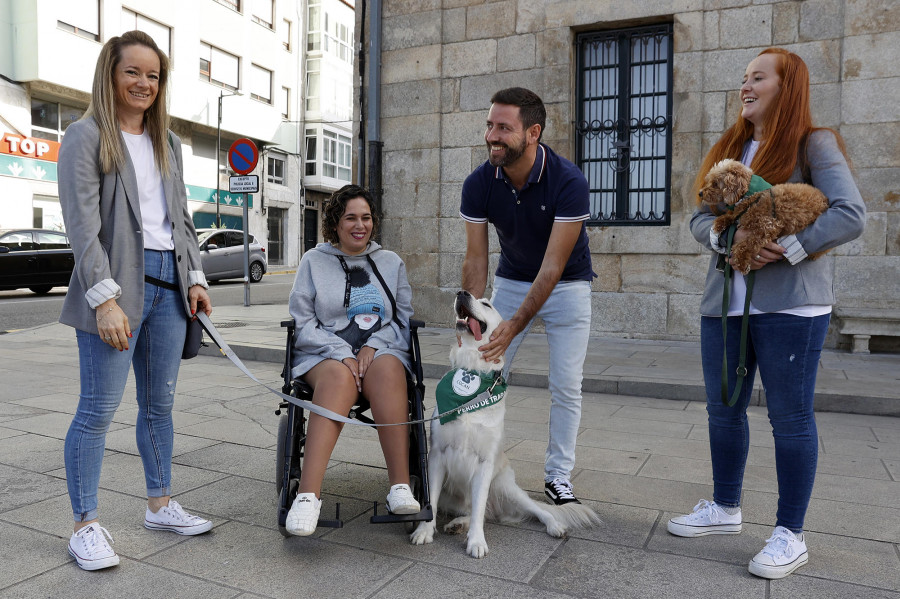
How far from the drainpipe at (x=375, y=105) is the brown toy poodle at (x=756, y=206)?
25.7 feet

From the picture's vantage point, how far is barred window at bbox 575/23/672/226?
29.7 feet

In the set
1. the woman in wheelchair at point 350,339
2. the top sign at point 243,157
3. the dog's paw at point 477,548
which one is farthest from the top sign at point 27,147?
the dog's paw at point 477,548

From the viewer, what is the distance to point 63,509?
3.34 metres

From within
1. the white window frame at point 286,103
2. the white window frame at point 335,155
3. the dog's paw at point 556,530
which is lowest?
the dog's paw at point 556,530

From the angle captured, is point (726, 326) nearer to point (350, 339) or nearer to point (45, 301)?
point (350, 339)

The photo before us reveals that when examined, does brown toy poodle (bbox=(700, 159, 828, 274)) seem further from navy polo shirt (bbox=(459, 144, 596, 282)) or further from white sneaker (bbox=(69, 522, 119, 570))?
white sneaker (bbox=(69, 522, 119, 570))

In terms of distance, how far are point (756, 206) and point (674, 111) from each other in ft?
21.6

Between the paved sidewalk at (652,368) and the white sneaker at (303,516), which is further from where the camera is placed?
the paved sidewalk at (652,368)

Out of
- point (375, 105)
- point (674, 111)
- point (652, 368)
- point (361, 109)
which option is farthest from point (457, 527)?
point (361, 109)

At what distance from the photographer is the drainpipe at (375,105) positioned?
10.2 metres

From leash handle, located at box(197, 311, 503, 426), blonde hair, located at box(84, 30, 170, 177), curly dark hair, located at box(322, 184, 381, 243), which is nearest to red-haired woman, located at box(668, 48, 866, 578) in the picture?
leash handle, located at box(197, 311, 503, 426)

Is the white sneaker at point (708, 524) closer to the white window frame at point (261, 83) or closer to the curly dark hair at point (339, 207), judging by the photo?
the curly dark hair at point (339, 207)

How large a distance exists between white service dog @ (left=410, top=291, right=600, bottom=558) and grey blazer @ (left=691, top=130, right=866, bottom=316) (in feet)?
3.79

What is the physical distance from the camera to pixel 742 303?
2898mm
